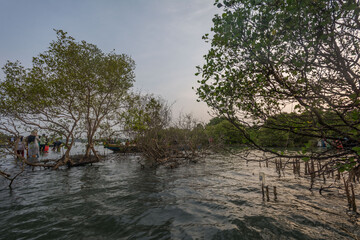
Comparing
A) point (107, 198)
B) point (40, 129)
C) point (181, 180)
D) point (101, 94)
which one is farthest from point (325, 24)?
point (40, 129)

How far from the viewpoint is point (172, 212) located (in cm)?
664

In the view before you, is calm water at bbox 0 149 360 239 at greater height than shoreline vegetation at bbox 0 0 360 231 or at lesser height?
lesser

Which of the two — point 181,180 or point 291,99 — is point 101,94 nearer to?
point 181,180

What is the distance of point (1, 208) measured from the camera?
7234 millimetres

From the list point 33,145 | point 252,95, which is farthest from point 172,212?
point 33,145

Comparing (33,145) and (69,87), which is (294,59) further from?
(33,145)

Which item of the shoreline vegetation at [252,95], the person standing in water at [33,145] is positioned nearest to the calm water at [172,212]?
the shoreline vegetation at [252,95]

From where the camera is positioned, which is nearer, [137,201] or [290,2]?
[290,2]

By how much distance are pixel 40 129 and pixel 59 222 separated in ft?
36.4

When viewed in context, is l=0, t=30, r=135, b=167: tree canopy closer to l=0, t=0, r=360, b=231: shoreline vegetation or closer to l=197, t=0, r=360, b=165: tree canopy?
l=0, t=0, r=360, b=231: shoreline vegetation

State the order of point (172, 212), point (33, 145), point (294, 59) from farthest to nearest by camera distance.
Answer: point (33, 145)
point (172, 212)
point (294, 59)

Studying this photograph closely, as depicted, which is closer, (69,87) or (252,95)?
(252,95)

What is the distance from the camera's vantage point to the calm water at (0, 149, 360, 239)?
5160 millimetres

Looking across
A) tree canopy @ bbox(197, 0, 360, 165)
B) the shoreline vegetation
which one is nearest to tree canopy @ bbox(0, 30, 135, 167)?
the shoreline vegetation
